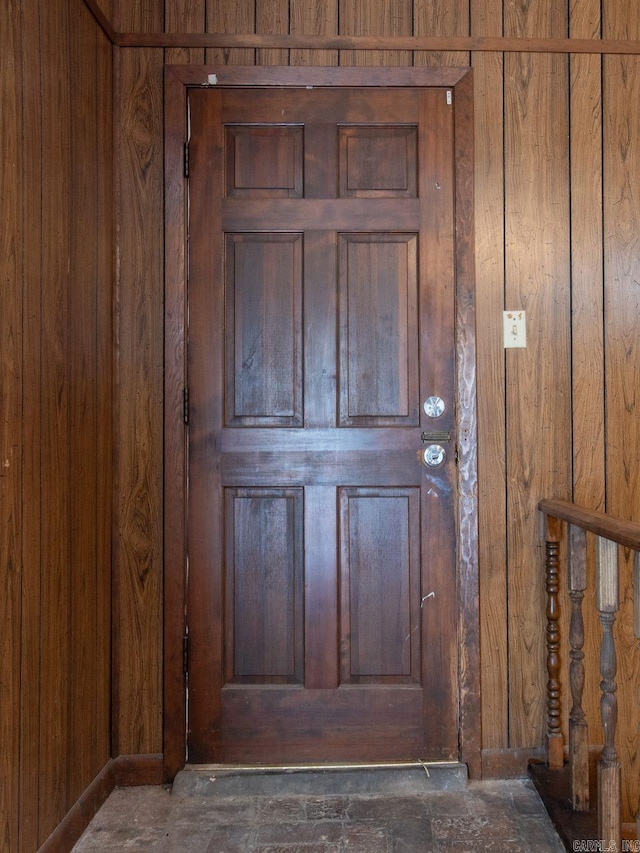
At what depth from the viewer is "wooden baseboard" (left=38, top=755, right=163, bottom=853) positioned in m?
1.54

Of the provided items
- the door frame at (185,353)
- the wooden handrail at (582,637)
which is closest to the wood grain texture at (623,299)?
the wooden handrail at (582,637)

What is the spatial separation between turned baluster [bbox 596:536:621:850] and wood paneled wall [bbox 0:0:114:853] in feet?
4.30

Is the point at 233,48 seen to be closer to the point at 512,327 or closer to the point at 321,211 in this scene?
the point at 321,211

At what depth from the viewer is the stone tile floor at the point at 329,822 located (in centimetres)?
161

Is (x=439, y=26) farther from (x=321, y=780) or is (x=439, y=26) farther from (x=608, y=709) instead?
(x=321, y=780)

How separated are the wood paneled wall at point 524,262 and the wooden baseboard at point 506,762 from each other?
0.07m

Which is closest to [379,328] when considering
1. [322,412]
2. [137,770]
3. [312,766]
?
[322,412]

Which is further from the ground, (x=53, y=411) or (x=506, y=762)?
(x=53, y=411)

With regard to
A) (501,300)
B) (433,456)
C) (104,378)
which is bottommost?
(433,456)

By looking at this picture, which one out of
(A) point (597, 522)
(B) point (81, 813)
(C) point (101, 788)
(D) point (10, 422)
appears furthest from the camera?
(C) point (101, 788)

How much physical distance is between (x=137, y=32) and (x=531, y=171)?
51.2 inches

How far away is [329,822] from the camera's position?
1.71 m

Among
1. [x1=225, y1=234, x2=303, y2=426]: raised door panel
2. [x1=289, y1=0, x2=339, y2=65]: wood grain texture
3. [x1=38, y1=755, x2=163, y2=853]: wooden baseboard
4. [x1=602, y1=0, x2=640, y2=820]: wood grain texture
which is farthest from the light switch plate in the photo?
[x1=38, y1=755, x2=163, y2=853]: wooden baseboard

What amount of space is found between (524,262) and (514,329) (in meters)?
0.21
